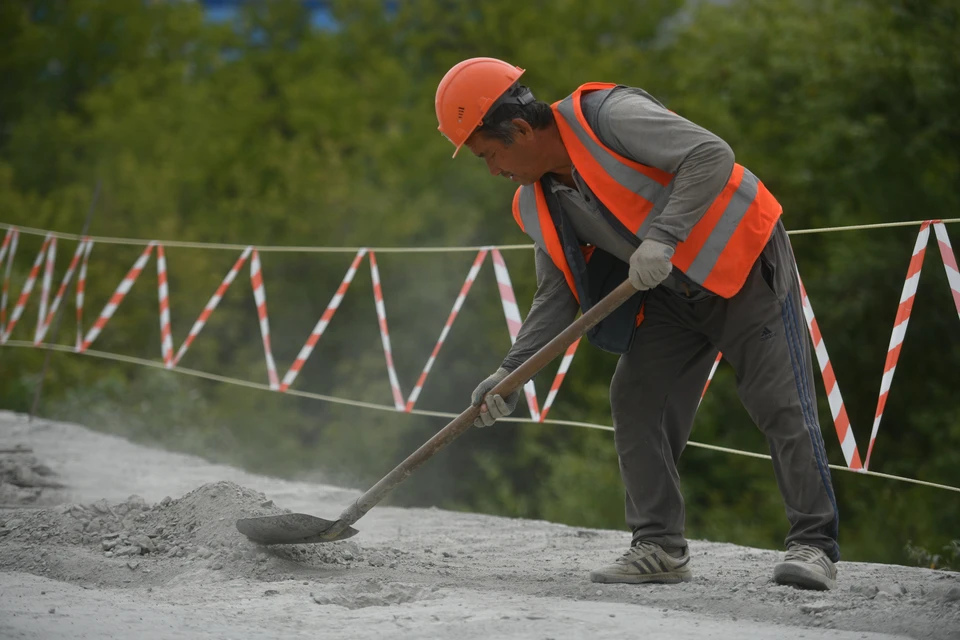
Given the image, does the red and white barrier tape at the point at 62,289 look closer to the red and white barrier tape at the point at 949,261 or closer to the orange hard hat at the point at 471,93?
the orange hard hat at the point at 471,93

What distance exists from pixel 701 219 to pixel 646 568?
1260 mm

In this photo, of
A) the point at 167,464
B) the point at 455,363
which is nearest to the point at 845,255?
the point at 455,363

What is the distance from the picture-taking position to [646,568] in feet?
12.8

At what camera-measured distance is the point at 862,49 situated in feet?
54.3

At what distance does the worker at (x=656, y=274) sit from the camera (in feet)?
11.6

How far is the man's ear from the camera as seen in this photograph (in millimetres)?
3689

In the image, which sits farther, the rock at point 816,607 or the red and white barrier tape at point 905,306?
the red and white barrier tape at point 905,306

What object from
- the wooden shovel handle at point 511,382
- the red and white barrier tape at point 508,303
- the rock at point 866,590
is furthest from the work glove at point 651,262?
the red and white barrier tape at point 508,303

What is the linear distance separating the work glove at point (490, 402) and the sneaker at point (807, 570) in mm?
1046

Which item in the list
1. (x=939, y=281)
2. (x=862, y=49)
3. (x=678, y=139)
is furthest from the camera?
(x=862, y=49)

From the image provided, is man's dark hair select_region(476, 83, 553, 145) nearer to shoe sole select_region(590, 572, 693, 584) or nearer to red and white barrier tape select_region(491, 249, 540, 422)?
shoe sole select_region(590, 572, 693, 584)

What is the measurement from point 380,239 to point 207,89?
7555 mm

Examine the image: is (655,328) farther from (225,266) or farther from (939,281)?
(225,266)

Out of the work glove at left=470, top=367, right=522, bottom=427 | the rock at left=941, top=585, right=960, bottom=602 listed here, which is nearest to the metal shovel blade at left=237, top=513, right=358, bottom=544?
the work glove at left=470, top=367, right=522, bottom=427
